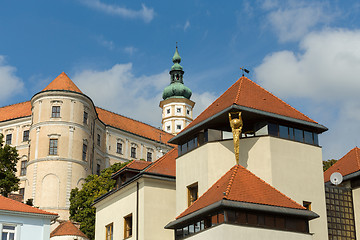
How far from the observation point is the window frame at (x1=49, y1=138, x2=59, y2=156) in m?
71.1

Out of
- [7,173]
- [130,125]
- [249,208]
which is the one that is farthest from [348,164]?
[130,125]

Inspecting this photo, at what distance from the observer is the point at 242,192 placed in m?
25.0

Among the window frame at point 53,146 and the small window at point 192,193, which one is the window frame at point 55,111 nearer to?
the window frame at point 53,146

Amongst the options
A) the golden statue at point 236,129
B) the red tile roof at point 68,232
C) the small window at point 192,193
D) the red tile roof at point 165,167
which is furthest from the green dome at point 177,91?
the golden statue at point 236,129

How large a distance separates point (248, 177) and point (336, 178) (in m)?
6.72

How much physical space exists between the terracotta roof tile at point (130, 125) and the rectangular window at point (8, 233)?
52442mm

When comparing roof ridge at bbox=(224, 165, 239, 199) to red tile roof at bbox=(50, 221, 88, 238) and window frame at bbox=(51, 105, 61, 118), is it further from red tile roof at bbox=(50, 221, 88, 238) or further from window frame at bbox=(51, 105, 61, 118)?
window frame at bbox=(51, 105, 61, 118)

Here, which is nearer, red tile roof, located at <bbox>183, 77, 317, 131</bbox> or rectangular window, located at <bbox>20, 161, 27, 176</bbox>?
red tile roof, located at <bbox>183, 77, 317, 131</bbox>

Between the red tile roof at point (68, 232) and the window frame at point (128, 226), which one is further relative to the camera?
the red tile roof at point (68, 232)

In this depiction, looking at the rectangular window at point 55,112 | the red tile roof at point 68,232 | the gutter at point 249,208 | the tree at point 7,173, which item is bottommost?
the gutter at point 249,208

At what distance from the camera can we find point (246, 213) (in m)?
24.4

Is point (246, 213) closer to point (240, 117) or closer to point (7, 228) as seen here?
point (240, 117)

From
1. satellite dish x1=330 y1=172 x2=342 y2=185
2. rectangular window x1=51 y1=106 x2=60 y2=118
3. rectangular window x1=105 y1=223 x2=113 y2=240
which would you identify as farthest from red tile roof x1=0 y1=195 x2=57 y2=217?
rectangular window x1=51 y1=106 x2=60 y2=118

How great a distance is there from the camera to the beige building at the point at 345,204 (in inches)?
1165
